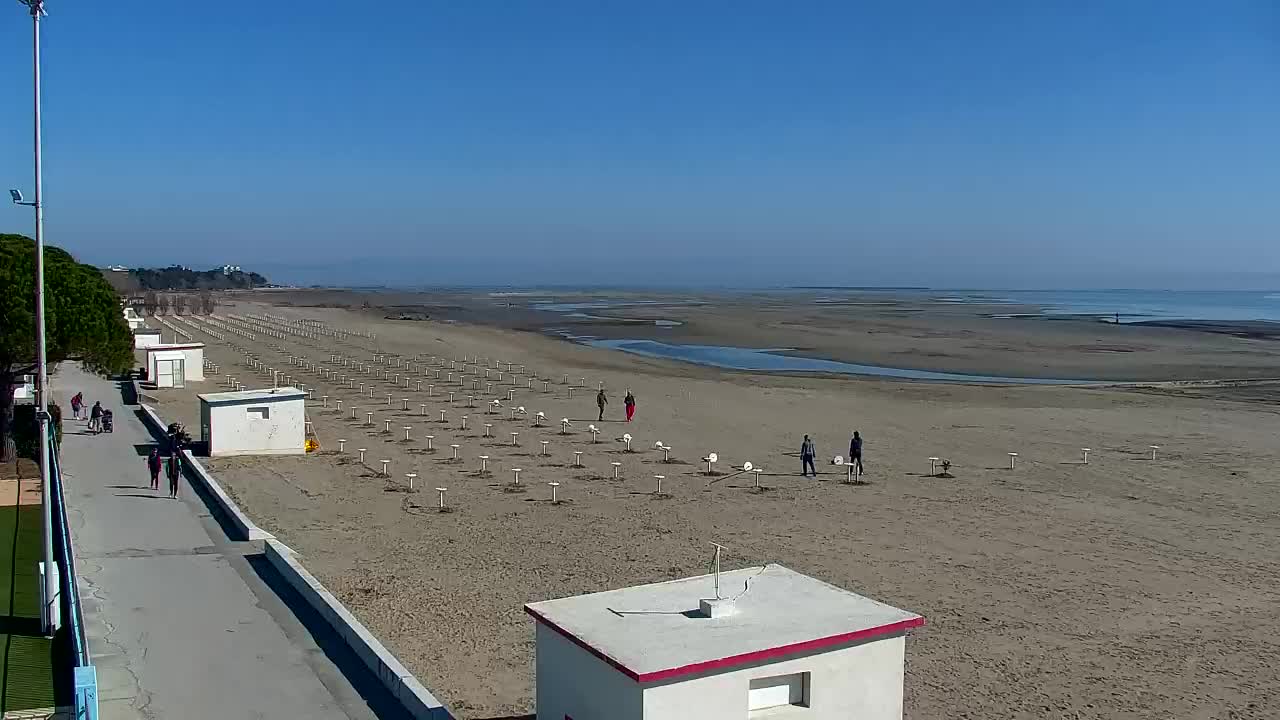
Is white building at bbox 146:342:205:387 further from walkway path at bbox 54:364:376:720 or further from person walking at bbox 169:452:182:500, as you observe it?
person walking at bbox 169:452:182:500

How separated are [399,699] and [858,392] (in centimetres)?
3375

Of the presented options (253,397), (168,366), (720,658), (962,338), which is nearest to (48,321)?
(253,397)

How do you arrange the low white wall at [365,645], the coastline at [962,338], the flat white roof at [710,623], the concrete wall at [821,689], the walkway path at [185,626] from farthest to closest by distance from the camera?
1. the coastline at [962,338]
2. the walkway path at [185,626]
3. the low white wall at [365,645]
4. the flat white roof at [710,623]
5. the concrete wall at [821,689]

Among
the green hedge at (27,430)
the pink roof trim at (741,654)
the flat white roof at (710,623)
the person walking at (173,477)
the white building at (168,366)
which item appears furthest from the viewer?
the white building at (168,366)

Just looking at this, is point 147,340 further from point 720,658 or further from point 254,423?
point 720,658

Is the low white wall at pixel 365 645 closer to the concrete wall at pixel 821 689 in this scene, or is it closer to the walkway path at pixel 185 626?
the walkway path at pixel 185 626

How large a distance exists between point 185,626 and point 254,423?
45.7 ft

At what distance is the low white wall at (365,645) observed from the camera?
9883 millimetres

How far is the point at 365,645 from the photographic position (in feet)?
37.3

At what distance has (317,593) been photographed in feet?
43.2

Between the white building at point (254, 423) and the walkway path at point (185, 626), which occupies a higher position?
the white building at point (254, 423)

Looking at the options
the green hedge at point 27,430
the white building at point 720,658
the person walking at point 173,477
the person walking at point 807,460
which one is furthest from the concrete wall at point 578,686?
the green hedge at point 27,430

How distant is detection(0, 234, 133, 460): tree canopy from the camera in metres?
22.6

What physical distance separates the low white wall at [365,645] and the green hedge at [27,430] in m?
12.6
